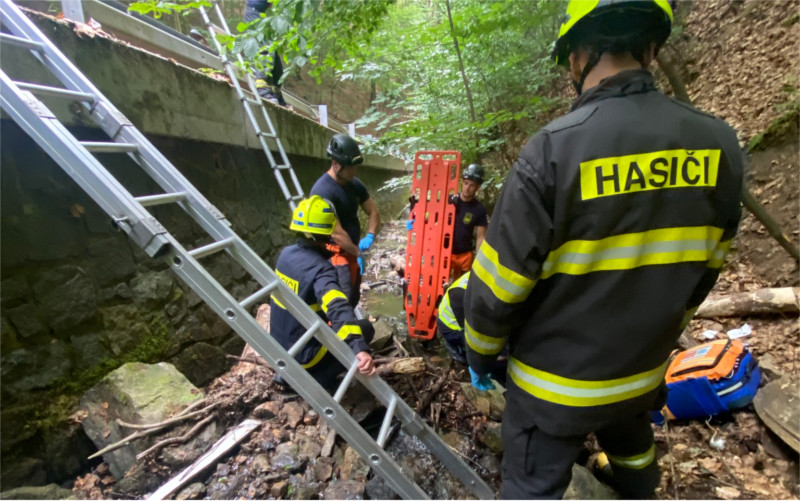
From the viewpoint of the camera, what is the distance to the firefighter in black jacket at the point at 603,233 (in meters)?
1.04

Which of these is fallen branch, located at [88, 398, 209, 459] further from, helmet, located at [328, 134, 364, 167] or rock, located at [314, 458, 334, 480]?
helmet, located at [328, 134, 364, 167]

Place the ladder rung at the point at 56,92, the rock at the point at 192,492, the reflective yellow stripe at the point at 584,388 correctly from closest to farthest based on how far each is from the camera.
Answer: the reflective yellow stripe at the point at 584,388, the ladder rung at the point at 56,92, the rock at the point at 192,492

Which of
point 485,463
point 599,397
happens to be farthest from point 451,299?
point 485,463

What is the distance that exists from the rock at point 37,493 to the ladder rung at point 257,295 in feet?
5.03

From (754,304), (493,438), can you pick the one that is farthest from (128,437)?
(754,304)

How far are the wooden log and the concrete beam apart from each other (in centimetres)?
494

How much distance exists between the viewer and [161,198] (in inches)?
72.2

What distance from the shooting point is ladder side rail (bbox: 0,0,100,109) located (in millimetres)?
1947

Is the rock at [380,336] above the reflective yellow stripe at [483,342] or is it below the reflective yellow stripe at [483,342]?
below

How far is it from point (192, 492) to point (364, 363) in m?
1.20

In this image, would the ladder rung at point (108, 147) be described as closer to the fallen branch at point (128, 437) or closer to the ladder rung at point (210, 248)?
the ladder rung at point (210, 248)

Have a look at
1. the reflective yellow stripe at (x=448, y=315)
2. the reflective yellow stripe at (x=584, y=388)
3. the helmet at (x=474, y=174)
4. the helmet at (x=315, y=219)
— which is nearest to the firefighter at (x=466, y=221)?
the helmet at (x=474, y=174)

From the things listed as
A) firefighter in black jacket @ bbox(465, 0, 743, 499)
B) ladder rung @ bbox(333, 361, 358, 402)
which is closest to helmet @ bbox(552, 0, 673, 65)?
firefighter in black jacket @ bbox(465, 0, 743, 499)

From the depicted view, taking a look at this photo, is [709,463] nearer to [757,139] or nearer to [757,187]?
[757,187]
